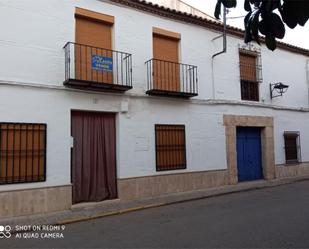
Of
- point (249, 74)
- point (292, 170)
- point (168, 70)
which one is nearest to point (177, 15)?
point (168, 70)

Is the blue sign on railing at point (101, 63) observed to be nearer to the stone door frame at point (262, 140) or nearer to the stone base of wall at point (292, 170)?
the stone door frame at point (262, 140)

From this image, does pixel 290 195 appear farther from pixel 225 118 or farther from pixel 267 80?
pixel 267 80

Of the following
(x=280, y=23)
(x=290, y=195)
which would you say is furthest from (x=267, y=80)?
(x=280, y=23)

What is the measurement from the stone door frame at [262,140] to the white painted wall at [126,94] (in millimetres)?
230

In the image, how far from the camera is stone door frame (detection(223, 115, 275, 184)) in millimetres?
11961

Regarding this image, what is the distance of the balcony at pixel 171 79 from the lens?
10.2 m

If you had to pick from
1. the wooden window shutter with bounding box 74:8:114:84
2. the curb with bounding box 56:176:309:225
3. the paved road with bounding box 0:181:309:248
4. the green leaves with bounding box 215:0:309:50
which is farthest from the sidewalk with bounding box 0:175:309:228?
the green leaves with bounding box 215:0:309:50

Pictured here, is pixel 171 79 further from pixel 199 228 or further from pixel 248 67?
pixel 199 228

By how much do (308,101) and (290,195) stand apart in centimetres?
664

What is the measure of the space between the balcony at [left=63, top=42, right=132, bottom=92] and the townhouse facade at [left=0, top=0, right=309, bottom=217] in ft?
0.09

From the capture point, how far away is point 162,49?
35.1 ft

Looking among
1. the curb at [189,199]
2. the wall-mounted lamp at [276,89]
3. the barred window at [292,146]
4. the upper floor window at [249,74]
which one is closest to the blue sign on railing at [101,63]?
the curb at [189,199]

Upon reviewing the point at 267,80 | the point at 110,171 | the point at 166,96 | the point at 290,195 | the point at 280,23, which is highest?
the point at 267,80

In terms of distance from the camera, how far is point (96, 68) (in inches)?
358
